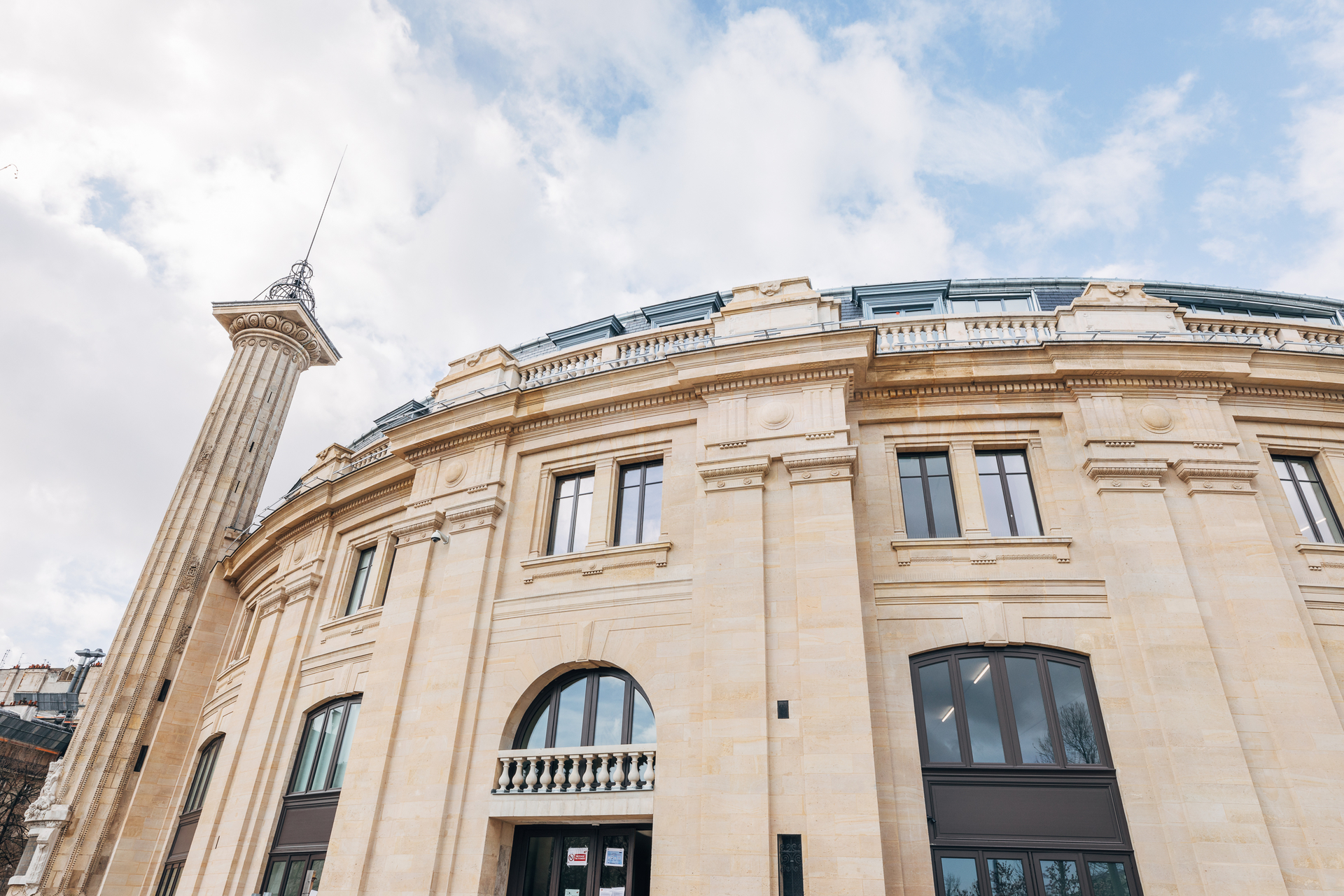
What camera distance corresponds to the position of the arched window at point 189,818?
68.8 feet

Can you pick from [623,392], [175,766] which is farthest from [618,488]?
[175,766]

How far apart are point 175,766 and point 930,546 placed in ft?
79.0

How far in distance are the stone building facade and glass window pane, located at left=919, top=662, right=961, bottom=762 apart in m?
0.05

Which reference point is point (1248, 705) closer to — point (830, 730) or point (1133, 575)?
point (1133, 575)

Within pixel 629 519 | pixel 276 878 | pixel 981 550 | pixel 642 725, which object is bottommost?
pixel 276 878

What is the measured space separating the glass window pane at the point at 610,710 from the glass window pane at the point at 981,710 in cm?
588

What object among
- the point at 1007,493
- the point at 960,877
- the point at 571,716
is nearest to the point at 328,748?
the point at 571,716

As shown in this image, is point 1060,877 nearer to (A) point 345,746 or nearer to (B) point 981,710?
(B) point 981,710

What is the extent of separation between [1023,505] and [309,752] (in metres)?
16.6

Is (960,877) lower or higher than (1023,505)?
lower

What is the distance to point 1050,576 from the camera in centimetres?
1328

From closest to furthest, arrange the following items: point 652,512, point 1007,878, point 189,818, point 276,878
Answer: point 1007,878 → point 652,512 → point 276,878 → point 189,818

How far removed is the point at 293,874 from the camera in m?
16.2

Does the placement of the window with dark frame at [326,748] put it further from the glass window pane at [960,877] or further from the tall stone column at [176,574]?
the glass window pane at [960,877]
